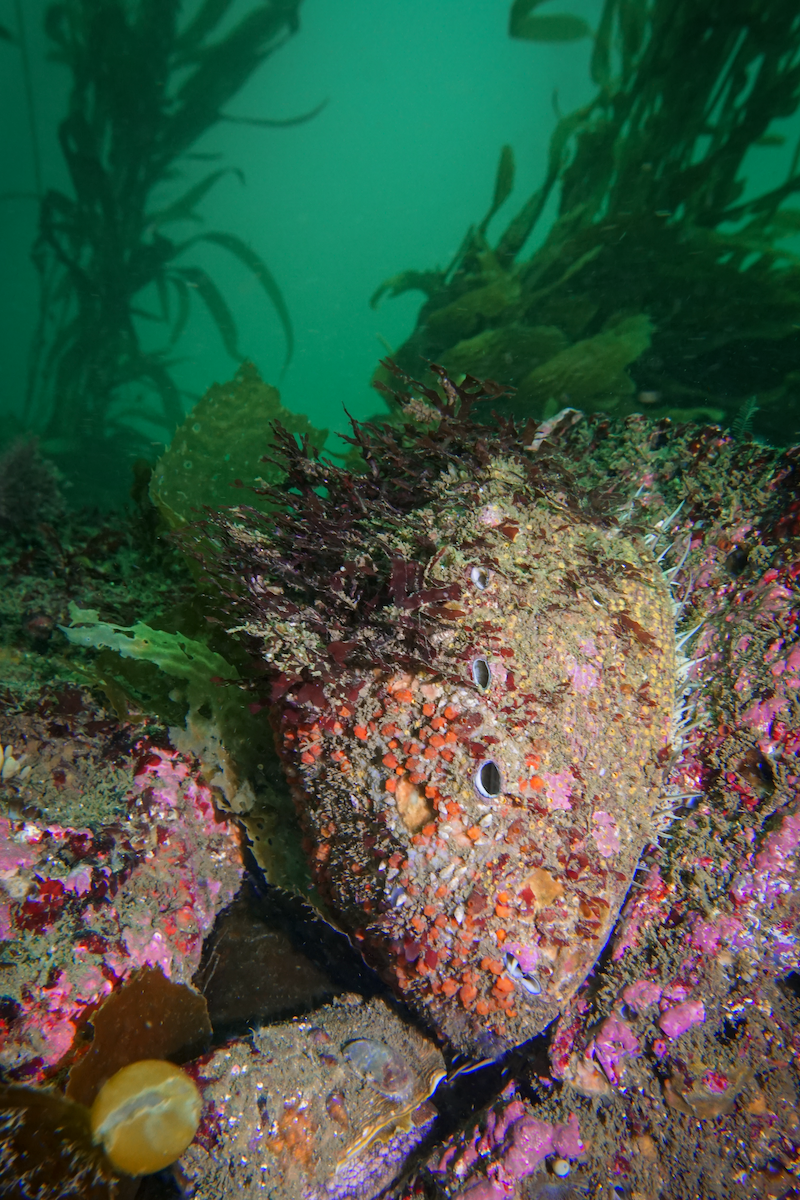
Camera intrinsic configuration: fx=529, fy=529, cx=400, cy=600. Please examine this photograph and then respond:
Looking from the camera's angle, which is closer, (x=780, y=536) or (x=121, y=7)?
(x=780, y=536)

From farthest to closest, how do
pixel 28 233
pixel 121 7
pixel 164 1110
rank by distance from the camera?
pixel 28 233 < pixel 121 7 < pixel 164 1110

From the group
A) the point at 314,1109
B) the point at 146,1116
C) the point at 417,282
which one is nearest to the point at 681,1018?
the point at 314,1109

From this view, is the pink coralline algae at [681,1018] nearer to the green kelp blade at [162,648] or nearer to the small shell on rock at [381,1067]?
the small shell on rock at [381,1067]

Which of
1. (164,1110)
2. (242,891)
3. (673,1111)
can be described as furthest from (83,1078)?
(673,1111)

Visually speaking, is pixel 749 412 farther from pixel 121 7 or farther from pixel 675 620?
pixel 121 7

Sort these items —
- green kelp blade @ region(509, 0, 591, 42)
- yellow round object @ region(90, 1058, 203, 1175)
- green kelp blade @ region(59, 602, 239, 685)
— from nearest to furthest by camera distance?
yellow round object @ region(90, 1058, 203, 1175) < green kelp blade @ region(59, 602, 239, 685) < green kelp blade @ region(509, 0, 591, 42)

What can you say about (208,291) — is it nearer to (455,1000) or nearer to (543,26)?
(543,26)

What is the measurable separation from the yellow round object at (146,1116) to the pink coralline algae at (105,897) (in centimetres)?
31

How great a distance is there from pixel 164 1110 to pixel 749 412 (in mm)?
4262

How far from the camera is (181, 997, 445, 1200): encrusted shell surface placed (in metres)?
1.75

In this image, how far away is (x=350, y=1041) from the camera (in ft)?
6.81

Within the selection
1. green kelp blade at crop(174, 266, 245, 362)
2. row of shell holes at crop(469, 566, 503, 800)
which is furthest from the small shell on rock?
green kelp blade at crop(174, 266, 245, 362)

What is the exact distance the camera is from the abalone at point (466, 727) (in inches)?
70.8

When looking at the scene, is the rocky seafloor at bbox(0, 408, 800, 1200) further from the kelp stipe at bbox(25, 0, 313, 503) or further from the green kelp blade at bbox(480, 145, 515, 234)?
the kelp stipe at bbox(25, 0, 313, 503)
